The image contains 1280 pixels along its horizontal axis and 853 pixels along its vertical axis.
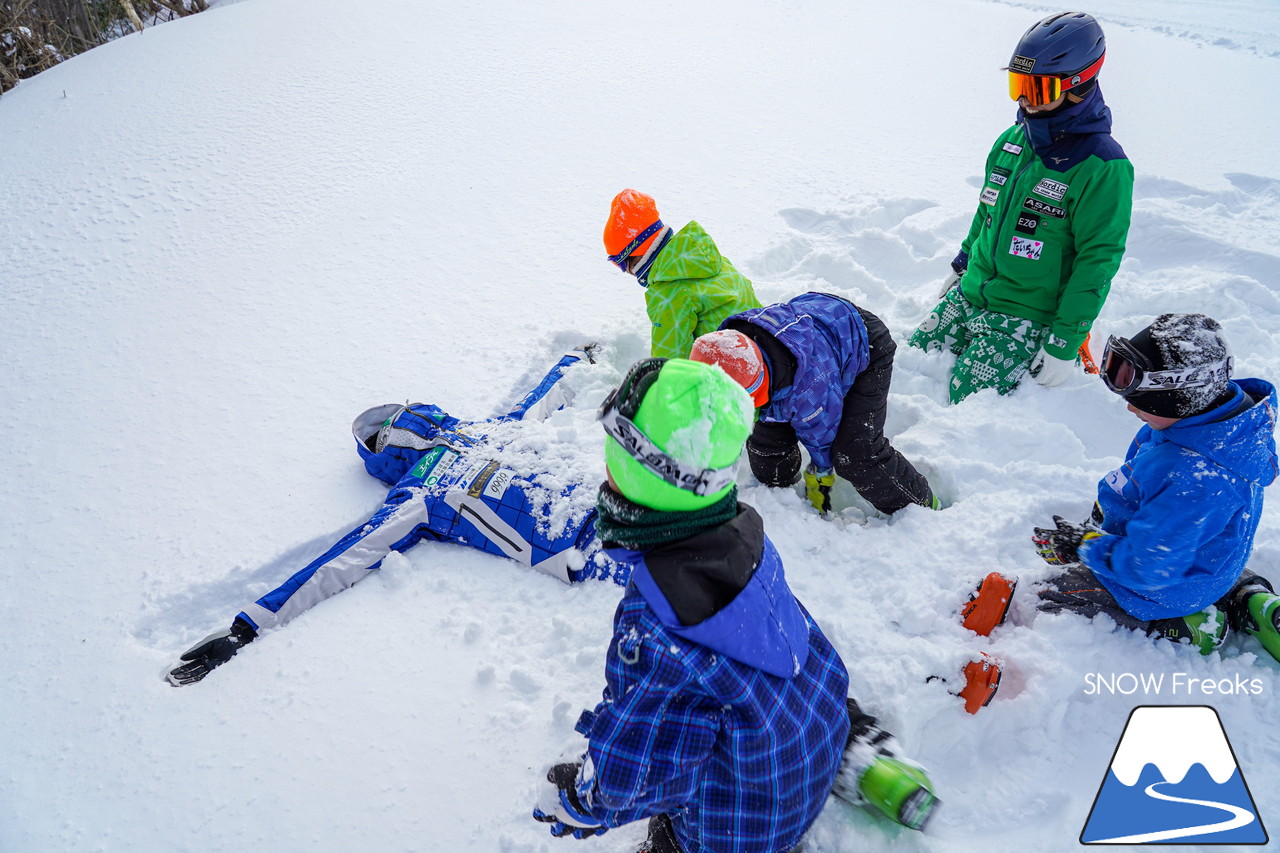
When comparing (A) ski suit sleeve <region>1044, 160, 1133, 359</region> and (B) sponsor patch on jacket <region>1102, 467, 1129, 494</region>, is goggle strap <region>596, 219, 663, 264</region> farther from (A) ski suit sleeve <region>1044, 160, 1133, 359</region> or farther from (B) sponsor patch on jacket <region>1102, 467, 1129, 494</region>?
(B) sponsor patch on jacket <region>1102, 467, 1129, 494</region>

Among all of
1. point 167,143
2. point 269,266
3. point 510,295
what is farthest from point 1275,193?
point 167,143

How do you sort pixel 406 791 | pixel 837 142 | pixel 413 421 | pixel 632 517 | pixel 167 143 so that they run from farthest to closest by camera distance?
pixel 837 142, pixel 167 143, pixel 413 421, pixel 406 791, pixel 632 517

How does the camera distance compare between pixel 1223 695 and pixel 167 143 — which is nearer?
pixel 1223 695

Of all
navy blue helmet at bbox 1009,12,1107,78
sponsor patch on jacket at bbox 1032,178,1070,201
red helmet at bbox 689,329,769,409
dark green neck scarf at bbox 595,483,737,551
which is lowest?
sponsor patch on jacket at bbox 1032,178,1070,201

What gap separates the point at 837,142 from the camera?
5.85 meters

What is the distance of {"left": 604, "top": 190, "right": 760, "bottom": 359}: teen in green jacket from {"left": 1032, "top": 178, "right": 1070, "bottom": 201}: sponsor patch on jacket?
134cm

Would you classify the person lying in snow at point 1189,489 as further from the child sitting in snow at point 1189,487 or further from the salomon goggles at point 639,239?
the salomon goggles at point 639,239

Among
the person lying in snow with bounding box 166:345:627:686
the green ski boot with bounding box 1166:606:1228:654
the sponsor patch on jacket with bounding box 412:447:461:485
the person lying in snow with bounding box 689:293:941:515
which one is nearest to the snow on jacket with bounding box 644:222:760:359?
the person lying in snow with bounding box 689:293:941:515

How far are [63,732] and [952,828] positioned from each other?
105 inches

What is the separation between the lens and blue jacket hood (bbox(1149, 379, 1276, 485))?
5.91 feet

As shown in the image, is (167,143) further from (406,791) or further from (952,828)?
(952,828)

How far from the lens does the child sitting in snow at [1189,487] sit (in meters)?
1.80

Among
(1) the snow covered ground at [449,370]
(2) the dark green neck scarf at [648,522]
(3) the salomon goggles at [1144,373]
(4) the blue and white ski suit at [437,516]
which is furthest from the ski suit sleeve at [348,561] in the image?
(3) the salomon goggles at [1144,373]

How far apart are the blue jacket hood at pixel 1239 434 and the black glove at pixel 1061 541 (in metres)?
0.41
